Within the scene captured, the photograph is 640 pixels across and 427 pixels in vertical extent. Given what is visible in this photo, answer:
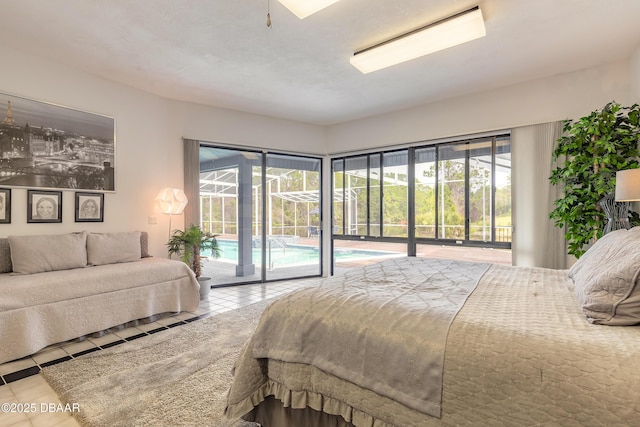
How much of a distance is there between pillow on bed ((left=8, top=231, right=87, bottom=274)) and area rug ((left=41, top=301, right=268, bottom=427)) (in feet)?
3.83

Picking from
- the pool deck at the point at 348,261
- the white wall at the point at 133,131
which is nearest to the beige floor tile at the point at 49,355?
the white wall at the point at 133,131

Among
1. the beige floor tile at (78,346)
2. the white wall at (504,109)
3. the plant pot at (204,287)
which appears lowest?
the beige floor tile at (78,346)

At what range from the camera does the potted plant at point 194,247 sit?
423cm

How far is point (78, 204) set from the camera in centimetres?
370

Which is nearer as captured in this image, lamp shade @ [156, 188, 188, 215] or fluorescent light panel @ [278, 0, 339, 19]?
fluorescent light panel @ [278, 0, 339, 19]

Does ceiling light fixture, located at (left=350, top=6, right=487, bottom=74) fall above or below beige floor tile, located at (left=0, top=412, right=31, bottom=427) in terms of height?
above

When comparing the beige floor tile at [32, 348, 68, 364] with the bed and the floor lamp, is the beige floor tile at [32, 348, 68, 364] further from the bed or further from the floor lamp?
the bed

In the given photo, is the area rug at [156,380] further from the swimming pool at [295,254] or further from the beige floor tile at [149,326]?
the swimming pool at [295,254]

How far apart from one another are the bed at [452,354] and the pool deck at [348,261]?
2657mm

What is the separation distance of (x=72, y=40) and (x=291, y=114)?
295 centimetres

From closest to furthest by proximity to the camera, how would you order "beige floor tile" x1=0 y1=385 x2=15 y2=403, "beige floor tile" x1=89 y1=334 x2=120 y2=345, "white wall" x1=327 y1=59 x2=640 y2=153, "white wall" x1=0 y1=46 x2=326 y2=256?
"beige floor tile" x1=0 y1=385 x2=15 y2=403 < "beige floor tile" x1=89 y1=334 x2=120 y2=345 < "white wall" x1=0 y1=46 x2=326 y2=256 < "white wall" x1=327 y1=59 x2=640 y2=153

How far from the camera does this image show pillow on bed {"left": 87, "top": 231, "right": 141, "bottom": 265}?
353cm

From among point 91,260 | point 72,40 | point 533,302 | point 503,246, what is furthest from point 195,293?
point 503,246

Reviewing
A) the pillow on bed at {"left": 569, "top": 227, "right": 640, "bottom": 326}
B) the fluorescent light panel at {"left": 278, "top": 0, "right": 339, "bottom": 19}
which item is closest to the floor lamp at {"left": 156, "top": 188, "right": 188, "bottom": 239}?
the fluorescent light panel at {"left": 278, "top": 0, "right": 339, "bottom": 19}
